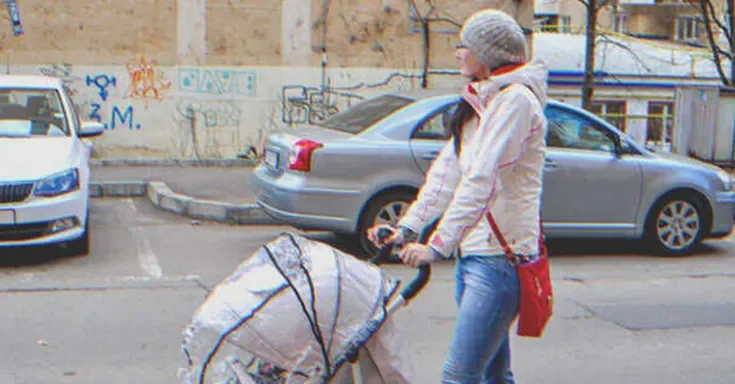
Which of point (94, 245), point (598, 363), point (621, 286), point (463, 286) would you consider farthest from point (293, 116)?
point (463, 286)

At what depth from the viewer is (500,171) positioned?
3389 mm

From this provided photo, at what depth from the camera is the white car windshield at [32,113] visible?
938 centimetres

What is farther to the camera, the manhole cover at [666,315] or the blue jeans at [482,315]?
the manhole cover at [666,315]

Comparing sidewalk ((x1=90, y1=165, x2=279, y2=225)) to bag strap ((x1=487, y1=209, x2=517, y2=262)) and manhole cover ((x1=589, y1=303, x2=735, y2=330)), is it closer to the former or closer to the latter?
manhole cover ((x1=589, y1=303, x2=735, y2=330))

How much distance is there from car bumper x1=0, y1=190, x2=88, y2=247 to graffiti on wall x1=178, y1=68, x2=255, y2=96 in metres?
10.2

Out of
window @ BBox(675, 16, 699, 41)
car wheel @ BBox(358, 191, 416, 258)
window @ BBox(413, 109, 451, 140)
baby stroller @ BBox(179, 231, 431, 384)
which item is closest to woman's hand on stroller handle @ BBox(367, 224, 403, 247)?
baby stroller @ BBox(179, 231, 431, 384)

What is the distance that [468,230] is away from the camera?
3279 mm

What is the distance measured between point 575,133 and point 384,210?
1998 mm

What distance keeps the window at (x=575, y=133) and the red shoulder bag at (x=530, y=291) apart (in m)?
→ 5.84

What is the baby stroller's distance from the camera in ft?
10.2

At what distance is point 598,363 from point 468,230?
300cm

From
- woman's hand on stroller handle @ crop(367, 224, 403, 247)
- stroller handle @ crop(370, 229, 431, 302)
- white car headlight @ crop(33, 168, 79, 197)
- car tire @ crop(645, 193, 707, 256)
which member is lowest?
car tire @ crop(645, 193, 707, 256)

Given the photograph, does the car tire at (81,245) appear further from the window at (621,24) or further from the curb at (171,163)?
the window at (621,24)

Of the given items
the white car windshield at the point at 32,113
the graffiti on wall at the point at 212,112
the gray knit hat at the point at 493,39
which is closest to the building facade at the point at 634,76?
the graffiti on wall at the point at 212,112
